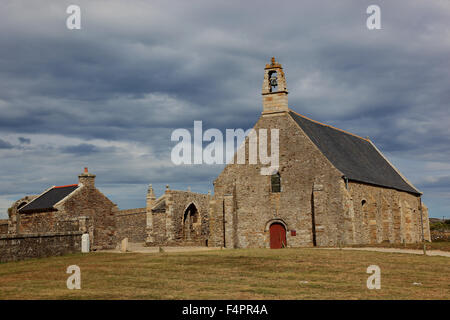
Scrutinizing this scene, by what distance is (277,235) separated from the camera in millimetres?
34281

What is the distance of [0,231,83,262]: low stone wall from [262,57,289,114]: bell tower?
17.1 metres

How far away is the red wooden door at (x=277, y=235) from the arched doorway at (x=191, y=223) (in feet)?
38.6

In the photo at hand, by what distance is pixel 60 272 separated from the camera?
58.1 feet

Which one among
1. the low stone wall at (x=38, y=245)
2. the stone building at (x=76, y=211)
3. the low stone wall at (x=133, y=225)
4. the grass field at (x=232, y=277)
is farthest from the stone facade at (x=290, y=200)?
the low stone wall at (x=133, y=225)

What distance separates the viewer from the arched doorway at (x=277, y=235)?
1339 inches

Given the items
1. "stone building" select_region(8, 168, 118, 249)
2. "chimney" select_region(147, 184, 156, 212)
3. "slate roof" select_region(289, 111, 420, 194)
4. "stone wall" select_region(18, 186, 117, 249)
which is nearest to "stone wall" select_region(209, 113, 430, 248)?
"slate roof" select_region(289, 111, 420, 194)

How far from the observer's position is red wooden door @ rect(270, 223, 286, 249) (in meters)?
34.0

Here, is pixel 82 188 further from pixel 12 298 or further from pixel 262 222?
pixel 12 298

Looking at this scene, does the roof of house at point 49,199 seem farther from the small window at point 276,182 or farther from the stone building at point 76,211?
the small window at point 276,182

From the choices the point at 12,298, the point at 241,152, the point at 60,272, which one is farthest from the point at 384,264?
the point at 241,152

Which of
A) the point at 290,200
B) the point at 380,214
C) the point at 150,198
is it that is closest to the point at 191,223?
the point at 150,198

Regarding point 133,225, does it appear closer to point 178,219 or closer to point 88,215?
point 178,219

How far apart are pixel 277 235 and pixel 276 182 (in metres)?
3.85

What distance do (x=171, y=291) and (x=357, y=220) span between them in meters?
25.3
